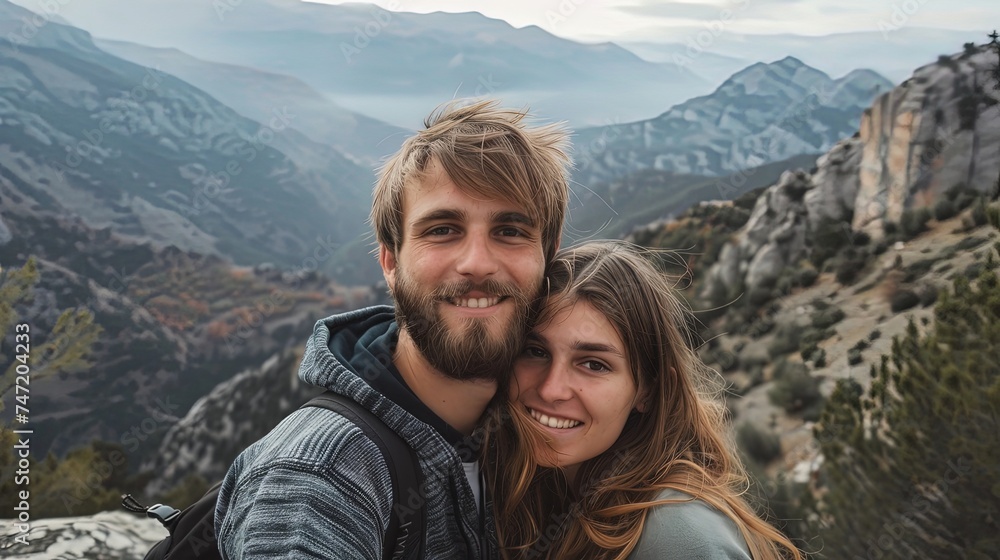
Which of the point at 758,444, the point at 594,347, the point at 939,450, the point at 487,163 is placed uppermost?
the point at 487,163

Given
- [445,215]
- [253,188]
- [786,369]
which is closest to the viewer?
[445,215]

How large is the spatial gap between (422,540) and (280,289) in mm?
52321

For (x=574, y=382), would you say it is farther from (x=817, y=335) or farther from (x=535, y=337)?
(x=817, y=335)

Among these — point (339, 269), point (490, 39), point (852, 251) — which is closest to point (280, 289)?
point (339, 269)

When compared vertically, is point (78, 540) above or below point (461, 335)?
below

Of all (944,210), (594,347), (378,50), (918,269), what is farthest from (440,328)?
(378,50)

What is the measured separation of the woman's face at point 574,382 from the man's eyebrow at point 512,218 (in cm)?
42

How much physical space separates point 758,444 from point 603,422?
15.4 meters

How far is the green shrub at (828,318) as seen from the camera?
69.3 ft

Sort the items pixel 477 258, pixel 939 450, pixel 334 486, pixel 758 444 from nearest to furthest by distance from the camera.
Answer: pixel 334 486 → pixel 477 258 → pixel 939 450 → pixel 758 444

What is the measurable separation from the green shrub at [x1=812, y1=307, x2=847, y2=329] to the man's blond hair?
19.6 m

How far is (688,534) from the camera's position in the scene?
2.75m

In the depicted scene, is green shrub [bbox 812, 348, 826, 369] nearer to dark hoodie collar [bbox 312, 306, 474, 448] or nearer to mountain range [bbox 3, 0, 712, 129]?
dark hoodie collar [bbox 312, 306, 474, 448]

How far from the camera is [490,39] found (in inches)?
4085
